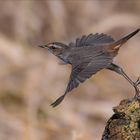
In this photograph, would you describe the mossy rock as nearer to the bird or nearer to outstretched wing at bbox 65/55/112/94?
the bird

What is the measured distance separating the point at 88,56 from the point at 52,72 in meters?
5.25

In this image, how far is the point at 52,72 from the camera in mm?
9148

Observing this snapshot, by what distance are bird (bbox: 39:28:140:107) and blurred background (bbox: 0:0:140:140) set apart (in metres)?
1.95

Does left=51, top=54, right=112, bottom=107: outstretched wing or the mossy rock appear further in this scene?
left=51, top=54, right=112, bottom=107: outstretched wing

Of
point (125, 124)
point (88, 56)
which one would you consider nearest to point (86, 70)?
point (88, 56)

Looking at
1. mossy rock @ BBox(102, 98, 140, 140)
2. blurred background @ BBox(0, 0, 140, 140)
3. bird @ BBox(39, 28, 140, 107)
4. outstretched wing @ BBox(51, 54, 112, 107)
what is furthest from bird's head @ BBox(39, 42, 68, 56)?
blurred background @ BBox(0, 0, 140, 140)

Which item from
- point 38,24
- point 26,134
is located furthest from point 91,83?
point 26,134

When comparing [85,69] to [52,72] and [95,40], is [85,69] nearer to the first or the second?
[95,40]

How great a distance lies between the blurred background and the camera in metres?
7.84

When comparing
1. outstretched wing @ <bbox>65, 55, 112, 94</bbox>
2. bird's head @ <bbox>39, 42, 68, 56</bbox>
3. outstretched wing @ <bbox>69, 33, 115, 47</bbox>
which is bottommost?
outstretched wing @ <bbox>65, 55, 112, 94</bbox>

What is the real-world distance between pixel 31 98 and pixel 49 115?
1.50 ft

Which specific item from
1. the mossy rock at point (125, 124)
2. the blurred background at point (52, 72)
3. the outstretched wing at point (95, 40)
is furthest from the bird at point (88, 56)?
the blurred background at point (52, 72)

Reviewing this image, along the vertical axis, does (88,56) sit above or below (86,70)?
above

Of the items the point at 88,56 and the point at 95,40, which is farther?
the point at 95,40
